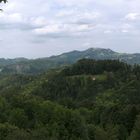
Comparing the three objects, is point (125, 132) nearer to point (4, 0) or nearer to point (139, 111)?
point (139, 111)

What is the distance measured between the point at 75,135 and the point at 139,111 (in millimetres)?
39438

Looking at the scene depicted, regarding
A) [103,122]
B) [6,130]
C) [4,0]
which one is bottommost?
[103,122]

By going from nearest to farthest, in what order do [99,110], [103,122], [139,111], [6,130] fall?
[6,130] < [139,111] < [103,122] < [99,110]

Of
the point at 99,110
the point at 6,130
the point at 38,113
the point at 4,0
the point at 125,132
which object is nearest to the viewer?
the point at 4,0

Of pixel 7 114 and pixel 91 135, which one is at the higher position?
pixel 7 114

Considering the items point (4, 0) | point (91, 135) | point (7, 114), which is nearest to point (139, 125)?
point (91, 135)

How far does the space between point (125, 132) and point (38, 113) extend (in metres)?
29.3

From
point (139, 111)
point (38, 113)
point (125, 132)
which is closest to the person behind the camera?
point (38, 113)

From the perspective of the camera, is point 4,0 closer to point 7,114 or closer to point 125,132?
point 7,114

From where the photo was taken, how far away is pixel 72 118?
347 ft

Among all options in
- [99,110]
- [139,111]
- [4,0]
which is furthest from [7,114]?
[4,0]

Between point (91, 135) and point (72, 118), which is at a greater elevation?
point (72, 118)

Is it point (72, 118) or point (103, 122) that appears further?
point (103, 122)

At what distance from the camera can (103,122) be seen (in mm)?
147750
